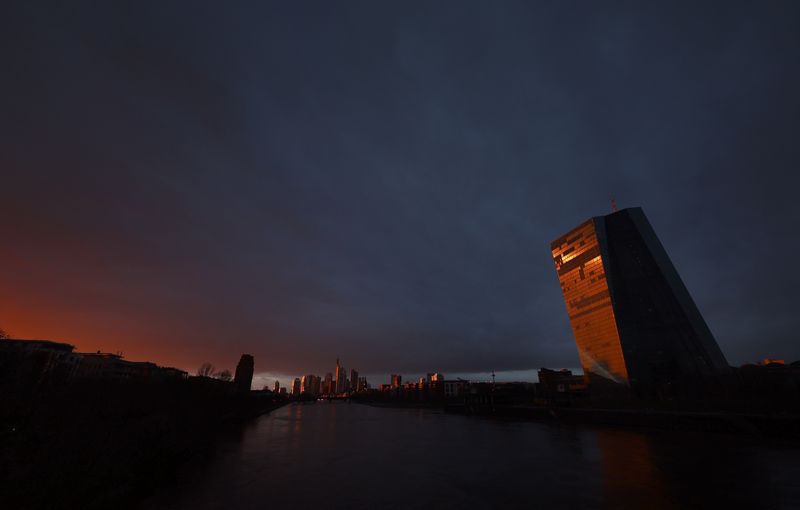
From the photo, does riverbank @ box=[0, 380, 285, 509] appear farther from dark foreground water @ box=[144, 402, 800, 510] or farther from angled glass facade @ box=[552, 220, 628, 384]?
angled glass facade @ box=[552, 220, 628, 384]

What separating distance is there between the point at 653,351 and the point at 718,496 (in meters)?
138

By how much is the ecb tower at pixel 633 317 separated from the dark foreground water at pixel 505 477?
97.2m

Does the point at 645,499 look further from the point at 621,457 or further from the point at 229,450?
the point at 229,450

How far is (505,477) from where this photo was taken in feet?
99.2

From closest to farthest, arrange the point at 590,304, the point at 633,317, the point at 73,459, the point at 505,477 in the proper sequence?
the point at 73,459
the point at 505,477
the point at 633,317
the point at 590,304

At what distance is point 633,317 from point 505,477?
141 m

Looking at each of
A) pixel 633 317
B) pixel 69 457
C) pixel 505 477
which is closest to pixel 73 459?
pixel 69 457

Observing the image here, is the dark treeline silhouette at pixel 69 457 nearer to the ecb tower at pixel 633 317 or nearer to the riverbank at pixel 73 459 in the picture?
the riverbank at pixel 73 459

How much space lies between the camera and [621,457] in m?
37.3

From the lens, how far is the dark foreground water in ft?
76.3

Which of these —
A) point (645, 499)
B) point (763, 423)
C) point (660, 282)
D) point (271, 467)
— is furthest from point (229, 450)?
point (660, 282)

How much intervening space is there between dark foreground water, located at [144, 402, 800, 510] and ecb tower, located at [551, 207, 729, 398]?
319 ft

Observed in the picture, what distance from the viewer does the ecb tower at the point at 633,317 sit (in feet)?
418

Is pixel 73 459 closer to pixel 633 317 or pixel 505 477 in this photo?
pixel 505 477
